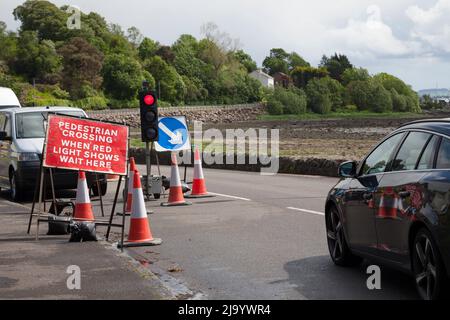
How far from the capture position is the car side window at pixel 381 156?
8.26m

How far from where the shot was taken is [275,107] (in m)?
162

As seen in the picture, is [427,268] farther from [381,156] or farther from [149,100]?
[149,100]

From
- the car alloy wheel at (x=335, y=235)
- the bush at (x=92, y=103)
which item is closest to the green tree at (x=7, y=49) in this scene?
the bush at (x=92, y=103)

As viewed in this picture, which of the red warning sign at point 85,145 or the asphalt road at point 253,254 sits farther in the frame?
the red warning sign at point 85,145

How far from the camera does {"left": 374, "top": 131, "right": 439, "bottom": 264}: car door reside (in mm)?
7266

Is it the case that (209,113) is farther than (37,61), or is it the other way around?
(209,113)

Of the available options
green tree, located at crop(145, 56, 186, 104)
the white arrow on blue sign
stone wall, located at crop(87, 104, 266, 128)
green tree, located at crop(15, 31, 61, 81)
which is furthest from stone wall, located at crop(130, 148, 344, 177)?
green tree, located at crop(145, 56, 186, 104)

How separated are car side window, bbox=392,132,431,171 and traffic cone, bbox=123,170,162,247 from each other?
14.3 ft

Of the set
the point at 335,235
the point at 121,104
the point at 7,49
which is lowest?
the point at 335,235

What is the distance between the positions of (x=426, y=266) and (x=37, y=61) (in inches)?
4451

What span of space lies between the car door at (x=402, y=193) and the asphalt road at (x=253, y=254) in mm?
466

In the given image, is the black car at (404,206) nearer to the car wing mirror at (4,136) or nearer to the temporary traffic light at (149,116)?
the temporary traffic light at (149,116)

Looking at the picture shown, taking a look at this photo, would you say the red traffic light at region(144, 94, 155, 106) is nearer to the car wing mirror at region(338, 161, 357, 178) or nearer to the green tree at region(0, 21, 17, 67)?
the car wing mirror at region(338, 161, 357, 178)

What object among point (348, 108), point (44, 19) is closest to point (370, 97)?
point (348, 108)
